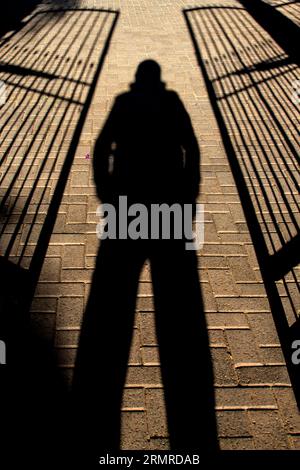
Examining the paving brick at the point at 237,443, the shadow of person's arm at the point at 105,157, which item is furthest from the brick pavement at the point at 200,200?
the shadow of person's arm at the point at 105,157

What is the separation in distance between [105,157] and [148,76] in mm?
2871

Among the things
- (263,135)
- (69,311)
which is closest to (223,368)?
(69,311)

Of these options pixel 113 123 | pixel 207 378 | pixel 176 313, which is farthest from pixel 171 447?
pixel 113 123

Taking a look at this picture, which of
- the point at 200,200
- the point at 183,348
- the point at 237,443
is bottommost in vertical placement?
the point at 237,443

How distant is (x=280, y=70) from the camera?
20.9ft

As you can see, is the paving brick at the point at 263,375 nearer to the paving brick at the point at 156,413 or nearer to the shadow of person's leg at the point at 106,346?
the paving brick at the point at 156,413

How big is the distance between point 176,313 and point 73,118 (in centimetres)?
369

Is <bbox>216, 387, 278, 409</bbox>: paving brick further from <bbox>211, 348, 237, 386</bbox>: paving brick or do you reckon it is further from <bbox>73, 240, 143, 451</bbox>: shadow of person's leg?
<bbox>73, 240, 143, 451</bbox>: shadow of person's leg

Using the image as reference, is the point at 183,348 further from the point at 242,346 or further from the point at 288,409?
the point at 288,409

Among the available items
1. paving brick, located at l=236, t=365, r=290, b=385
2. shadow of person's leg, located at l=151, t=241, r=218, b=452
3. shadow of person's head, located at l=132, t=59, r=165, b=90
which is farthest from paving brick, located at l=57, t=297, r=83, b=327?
shadow of person's head, located at l=132, t=59, r=165, b=90

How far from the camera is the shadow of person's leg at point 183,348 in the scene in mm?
2088

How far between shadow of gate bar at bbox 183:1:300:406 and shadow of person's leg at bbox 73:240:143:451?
1282 mm

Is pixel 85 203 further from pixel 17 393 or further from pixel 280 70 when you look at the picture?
pixel 280 70

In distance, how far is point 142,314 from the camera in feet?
8.62
